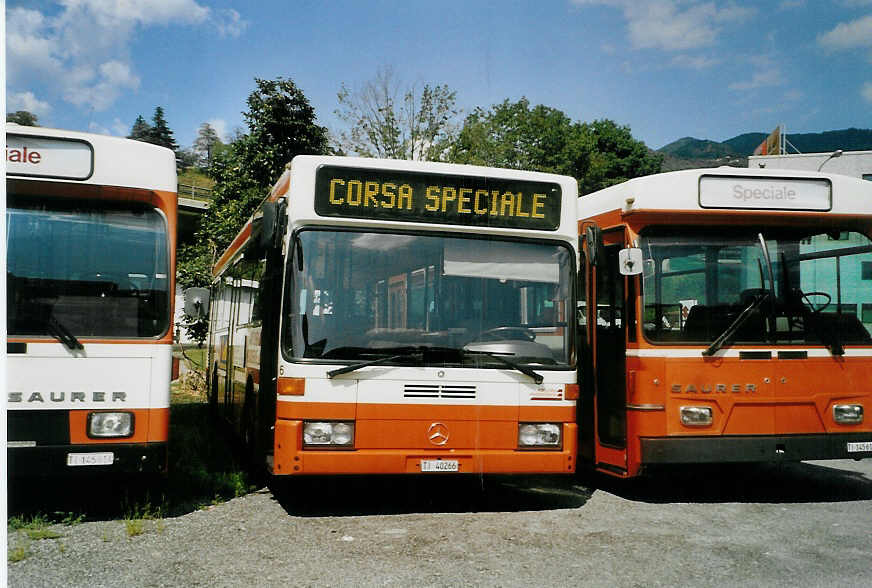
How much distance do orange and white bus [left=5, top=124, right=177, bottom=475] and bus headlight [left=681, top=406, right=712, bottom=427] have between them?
15.0 feet

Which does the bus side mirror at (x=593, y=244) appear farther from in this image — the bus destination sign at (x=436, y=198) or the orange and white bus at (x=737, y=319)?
the bus destination sign at (x=436, y=198)

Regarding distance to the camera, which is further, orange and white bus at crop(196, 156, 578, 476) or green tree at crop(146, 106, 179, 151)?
green tree at crop(146, 106, 179, 151)

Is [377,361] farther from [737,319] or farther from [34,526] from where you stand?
[737,319]

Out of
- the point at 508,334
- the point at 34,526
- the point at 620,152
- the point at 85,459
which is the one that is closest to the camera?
the point at 34,526

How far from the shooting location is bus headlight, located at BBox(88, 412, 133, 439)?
22.3ft

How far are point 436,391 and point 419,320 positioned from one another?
0.61 metres

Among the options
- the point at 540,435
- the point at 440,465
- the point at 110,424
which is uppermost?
the point at 110,424

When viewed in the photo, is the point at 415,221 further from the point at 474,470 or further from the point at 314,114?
the point at 314,114

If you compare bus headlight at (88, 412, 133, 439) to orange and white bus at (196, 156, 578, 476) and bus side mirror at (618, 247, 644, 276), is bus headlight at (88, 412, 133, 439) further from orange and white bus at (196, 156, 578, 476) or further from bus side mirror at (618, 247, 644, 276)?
bus side mirror at (618, 247, 644, 276)

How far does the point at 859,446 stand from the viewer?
8.10 metres

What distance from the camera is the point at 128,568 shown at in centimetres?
566

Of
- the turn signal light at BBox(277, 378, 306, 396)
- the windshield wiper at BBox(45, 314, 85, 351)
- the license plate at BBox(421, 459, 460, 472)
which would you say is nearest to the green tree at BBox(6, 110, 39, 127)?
the windshield wiper at BBox(45, 314, 85, 351)

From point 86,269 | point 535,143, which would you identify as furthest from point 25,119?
point 535,143

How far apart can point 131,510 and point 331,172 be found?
3.35m
